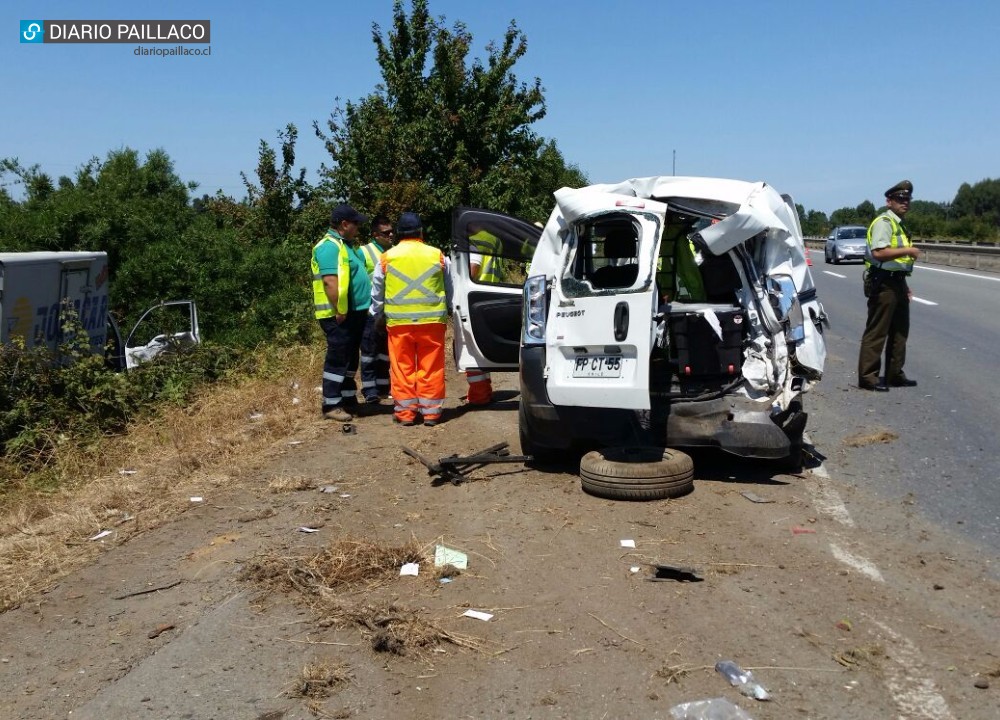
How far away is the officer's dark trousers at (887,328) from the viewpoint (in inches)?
388

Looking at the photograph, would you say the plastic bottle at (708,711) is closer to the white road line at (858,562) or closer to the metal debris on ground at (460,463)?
the white road line at (858,562)

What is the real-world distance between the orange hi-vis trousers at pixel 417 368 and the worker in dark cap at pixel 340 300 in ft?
2.12

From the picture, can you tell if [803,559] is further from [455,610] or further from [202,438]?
[202,438]

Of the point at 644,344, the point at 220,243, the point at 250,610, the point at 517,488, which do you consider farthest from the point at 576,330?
the point at 220,243

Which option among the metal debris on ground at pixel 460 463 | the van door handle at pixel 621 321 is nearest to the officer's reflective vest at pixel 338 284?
the metal debris on ground at pixel 460 463

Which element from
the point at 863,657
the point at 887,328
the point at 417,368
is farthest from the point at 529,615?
the point at 887,328

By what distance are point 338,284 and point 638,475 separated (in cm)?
394

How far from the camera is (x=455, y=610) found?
470 cm

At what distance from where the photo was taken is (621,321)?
6.21 meters

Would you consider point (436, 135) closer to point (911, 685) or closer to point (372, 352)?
point (372, 352)

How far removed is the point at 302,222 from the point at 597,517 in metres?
15.3

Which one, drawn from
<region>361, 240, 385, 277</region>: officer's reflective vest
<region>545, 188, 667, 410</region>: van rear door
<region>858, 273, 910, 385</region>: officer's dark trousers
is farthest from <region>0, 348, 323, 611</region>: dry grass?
<region>858, 273, 910, 385</region>: officer's dark trousers

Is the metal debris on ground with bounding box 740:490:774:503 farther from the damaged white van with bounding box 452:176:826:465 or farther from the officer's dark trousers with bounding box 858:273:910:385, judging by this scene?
the officer's dark trousers with bounding box 858:273:910:385

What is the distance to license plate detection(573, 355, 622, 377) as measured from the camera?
6.23 meters
